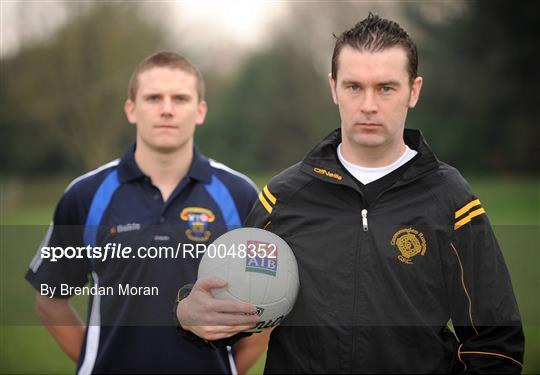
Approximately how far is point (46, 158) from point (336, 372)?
1020 inches

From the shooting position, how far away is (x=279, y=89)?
30781 mm

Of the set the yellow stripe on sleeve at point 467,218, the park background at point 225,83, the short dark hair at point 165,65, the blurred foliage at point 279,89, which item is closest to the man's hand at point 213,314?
the yellow stripe on sleeve at point 467,218

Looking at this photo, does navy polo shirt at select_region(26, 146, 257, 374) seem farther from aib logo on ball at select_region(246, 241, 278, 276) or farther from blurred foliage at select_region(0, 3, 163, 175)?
blurred foliage at select_region(0, 3, 163, 175)

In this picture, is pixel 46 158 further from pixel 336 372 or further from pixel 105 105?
pixel 336 372

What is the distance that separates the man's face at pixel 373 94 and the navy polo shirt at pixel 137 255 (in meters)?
1.35

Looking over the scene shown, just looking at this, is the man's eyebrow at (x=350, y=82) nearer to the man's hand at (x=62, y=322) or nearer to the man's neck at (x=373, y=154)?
the man's neck at (x=373, y=154)

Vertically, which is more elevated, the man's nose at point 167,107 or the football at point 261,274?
the man's nose at point 167,107

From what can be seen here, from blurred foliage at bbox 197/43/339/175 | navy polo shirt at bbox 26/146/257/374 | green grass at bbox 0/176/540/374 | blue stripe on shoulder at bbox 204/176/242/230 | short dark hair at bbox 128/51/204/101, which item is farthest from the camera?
blurred foliage at bbox 197/43/339/175

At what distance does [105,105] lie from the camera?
24047 millimetres

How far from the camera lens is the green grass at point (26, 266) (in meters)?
6.08

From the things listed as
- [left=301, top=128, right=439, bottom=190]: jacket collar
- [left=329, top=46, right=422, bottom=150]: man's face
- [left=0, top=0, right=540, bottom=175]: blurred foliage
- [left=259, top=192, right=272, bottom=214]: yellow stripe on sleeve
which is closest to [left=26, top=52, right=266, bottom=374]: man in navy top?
[left=259, top=192, right=272, bottom=214]: yellow stripe on sleeve

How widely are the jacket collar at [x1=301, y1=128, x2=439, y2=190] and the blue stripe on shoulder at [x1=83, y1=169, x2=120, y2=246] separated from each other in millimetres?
1481

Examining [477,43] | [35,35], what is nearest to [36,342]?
[35,35]

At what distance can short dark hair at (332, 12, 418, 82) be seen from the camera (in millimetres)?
2619
